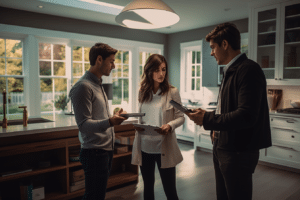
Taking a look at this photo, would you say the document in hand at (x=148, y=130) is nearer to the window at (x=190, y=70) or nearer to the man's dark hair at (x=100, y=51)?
the man's dark hair at (x=100, y=51)

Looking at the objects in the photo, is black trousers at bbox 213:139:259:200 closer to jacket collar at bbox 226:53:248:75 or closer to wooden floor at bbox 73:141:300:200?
jacket collar at bbox 226:53:248:75

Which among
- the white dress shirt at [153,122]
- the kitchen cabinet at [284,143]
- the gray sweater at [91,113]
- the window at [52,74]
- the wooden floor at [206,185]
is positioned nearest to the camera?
the gray sweater at [91,113]

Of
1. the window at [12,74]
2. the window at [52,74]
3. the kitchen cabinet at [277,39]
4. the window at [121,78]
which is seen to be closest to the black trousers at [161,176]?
the kitchen cabinet at [277,39]

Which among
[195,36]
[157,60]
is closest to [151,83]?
[157,60]

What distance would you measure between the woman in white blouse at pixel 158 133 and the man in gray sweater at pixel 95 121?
1.05 ft

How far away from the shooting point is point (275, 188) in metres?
3.10

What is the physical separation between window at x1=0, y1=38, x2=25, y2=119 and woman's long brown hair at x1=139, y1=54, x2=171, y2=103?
3220 millimetres

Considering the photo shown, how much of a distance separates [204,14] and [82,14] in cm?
229

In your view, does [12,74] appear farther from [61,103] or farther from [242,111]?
[242,111]

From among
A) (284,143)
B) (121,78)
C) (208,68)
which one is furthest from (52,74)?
(284,143)

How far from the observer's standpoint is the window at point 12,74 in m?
4.28

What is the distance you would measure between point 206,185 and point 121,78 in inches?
134

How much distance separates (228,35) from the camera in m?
1.31

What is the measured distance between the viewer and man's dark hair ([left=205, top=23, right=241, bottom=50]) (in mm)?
1303
